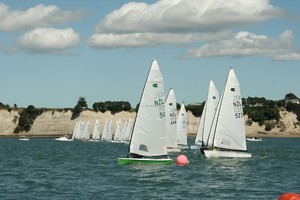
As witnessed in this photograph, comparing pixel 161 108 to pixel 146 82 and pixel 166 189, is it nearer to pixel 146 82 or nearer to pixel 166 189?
pixel 146 82

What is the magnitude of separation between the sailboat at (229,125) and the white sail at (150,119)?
1014 centimetres

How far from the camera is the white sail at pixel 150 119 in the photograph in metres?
44.7

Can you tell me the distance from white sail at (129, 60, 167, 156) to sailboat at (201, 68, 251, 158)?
33.3ft

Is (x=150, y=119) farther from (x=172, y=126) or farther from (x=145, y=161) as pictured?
(x=172, y=126)

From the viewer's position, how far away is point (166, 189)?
33.9 m

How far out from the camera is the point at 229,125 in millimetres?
54719

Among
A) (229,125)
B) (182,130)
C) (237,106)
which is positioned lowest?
(182,130)

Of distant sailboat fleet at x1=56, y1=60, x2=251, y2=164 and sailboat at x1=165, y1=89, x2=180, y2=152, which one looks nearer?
distant sailboat fleet at x1=56, y1=60, x2=251, y2=164

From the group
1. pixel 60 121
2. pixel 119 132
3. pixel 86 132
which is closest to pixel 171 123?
pixel 119 132

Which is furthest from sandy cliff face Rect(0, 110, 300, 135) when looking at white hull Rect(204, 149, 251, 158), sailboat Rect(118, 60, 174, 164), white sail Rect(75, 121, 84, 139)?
sailboat Rect(118, 60, 174, 164)

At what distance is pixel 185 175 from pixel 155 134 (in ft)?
16.4

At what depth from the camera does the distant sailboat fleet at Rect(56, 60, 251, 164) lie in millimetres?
44750

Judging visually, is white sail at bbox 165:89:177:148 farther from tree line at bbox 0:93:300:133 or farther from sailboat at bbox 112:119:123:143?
tree line at bbox 0:93:300:133

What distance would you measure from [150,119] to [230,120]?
11943 mm
